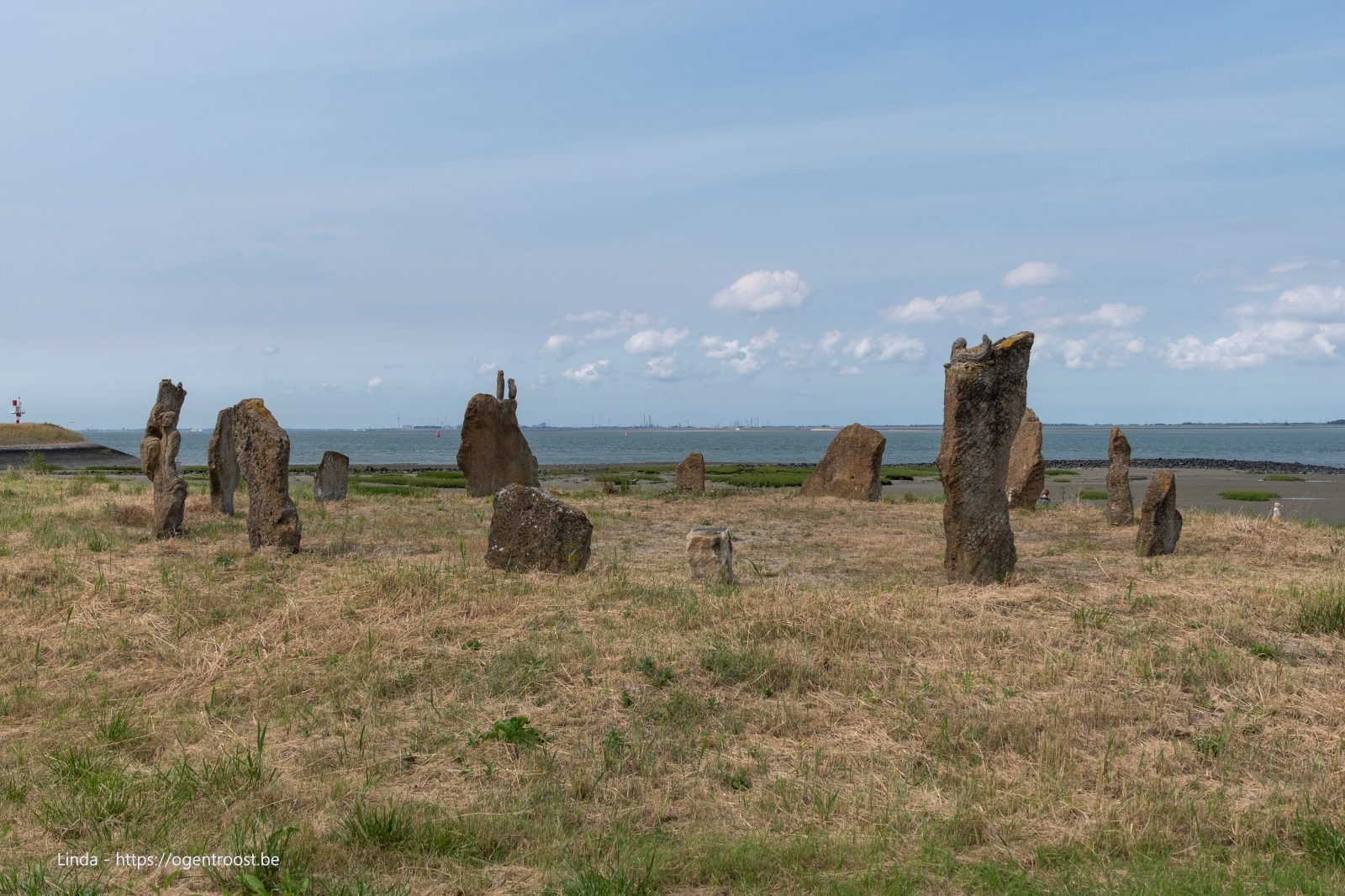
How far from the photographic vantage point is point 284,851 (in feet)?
17.1

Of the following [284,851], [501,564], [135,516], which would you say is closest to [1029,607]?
[501,564]

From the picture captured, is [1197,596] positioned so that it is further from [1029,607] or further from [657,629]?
[657,629]

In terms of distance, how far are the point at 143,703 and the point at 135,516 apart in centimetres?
1048

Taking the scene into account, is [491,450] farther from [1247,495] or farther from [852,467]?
[1247,495]

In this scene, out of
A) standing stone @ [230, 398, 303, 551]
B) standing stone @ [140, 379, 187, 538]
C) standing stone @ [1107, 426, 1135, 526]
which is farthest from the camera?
standing stone @ [1107, 426, 1135, 526]

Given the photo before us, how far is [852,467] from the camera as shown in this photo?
24469mm

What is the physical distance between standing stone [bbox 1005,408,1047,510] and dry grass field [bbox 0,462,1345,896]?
26.6 feet

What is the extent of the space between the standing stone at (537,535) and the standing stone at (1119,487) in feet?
35.5

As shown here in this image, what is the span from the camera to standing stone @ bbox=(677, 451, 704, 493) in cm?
2717

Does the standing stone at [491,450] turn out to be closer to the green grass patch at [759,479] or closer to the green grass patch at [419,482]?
the green grass patch at [419,482]

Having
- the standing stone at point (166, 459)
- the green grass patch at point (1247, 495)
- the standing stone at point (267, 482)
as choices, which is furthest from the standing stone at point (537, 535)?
the green grass patch at point (1247, 495)

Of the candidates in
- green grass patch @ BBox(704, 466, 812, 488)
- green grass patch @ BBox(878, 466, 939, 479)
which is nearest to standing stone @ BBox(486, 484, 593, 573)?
green grass patch @ BBox(704, 466, 812, 488)

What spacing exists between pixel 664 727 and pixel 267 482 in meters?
8.78

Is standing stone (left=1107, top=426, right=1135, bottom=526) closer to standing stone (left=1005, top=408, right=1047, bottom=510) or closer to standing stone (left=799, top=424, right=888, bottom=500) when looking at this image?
standing stone (left=1005, top=408, right=1047, bottom=510)
